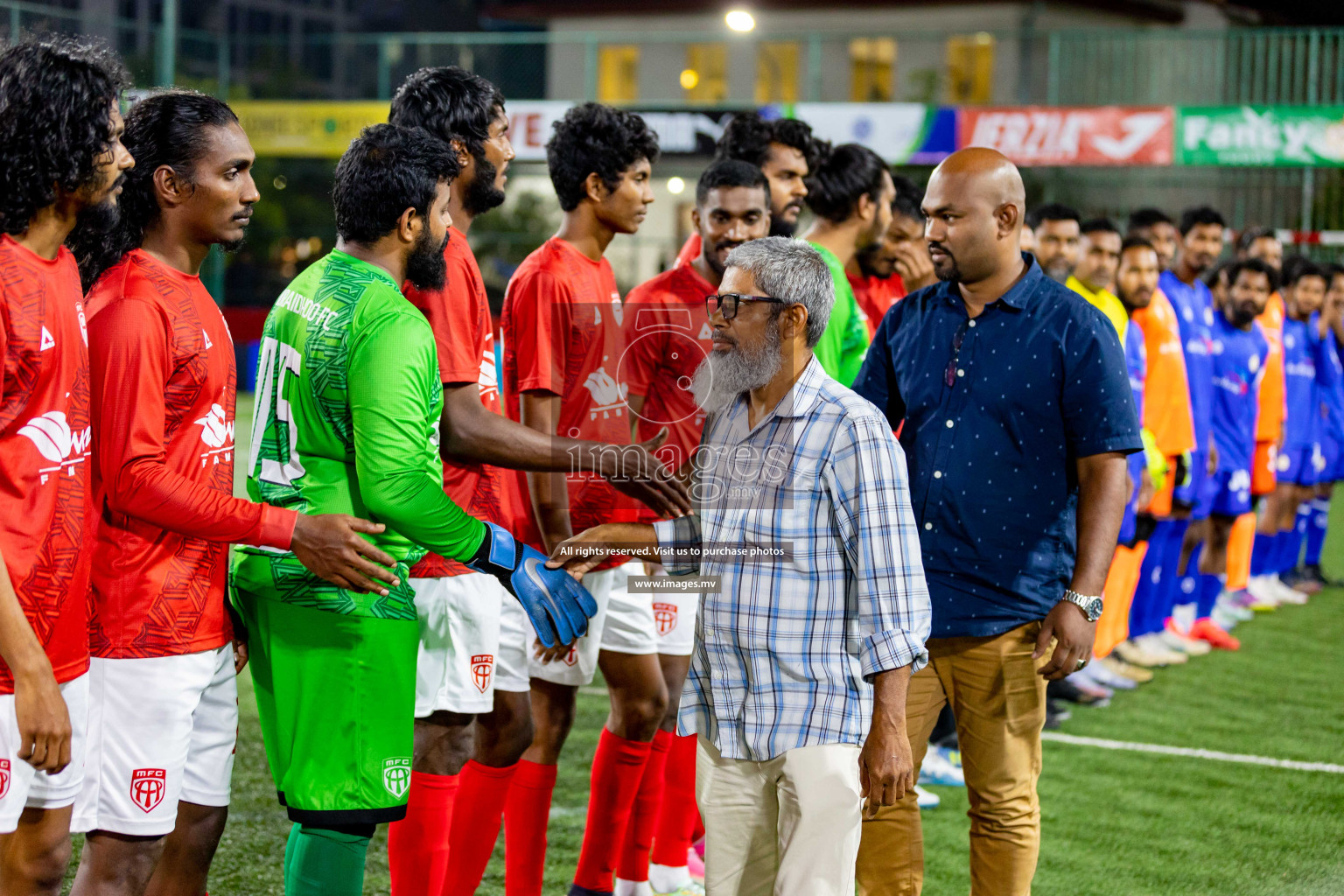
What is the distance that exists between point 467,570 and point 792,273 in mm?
1161

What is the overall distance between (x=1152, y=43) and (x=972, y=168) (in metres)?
20.1

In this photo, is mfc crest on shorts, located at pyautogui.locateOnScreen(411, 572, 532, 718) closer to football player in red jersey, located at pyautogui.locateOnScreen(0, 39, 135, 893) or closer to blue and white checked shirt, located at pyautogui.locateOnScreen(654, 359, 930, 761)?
blue and white checked shirt, located at pyautogui.locateOnScreen(654, 359, 930, 761)

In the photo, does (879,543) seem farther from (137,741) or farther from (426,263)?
(137,741)

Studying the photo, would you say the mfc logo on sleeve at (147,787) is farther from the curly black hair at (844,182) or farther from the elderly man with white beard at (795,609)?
the curly black hair at (844,182)

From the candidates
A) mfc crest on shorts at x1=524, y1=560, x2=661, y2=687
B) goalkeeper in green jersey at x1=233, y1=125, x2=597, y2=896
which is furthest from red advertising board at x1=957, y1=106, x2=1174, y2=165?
goalkeeper in green jersey at x1=233, y1=125, x2=597, y2=896

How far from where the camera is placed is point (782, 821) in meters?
2.77

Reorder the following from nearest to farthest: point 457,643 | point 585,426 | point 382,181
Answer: point 382,181
point 457,643
point 585,426

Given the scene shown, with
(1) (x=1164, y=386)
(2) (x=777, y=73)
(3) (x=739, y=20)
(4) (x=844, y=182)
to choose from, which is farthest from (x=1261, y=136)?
(4) (x=844, y=182)

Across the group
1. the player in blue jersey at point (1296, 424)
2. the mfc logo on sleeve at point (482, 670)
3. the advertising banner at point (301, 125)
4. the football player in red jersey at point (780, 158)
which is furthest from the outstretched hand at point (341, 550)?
the advertising banner at point (301, 125)

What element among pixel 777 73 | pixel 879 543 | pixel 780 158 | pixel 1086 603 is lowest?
pixel 1086 603

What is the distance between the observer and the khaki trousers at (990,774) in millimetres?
3344

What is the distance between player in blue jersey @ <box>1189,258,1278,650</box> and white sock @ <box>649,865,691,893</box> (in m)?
4.96

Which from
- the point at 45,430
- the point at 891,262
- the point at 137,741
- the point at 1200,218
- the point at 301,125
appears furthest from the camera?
the point at 301,125

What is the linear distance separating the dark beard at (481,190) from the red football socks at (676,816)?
1.78m
